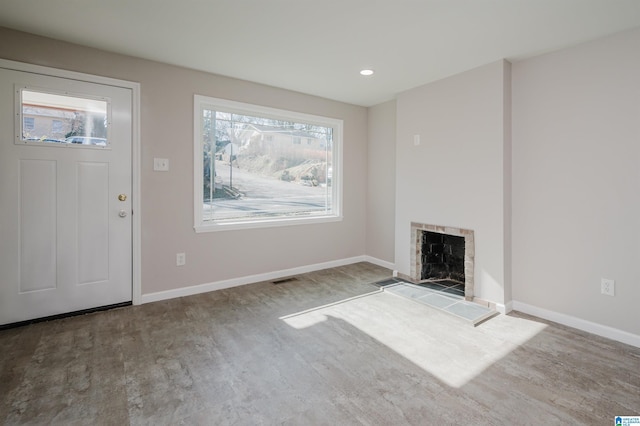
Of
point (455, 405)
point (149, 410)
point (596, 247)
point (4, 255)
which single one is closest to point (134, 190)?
point (4, 255)

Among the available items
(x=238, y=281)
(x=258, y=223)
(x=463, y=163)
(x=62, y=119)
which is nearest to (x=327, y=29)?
(x=463, y=163)

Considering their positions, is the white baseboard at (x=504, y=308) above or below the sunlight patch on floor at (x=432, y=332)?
above

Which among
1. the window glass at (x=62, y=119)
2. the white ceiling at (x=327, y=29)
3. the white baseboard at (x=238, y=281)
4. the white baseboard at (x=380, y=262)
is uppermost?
the white ceiling at (x=327, y=29)

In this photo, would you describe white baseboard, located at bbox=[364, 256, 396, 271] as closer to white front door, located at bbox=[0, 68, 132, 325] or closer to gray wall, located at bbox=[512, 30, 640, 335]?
gray wall, located at bbox=[512, 30, 640, 335]

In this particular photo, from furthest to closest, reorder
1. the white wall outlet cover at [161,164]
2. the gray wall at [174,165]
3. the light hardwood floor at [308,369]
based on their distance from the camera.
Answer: the white wall outlet cover at [161,164]
the gray wall at [174,165]
the light hardwood floor at [308,369]

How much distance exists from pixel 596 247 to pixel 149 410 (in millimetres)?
3459

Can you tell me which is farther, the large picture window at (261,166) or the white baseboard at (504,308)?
the large picture window at (261,166)

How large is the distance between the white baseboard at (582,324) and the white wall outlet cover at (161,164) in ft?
12.5

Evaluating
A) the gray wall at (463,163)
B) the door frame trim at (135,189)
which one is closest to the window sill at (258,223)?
the door frame trim at (135,189)

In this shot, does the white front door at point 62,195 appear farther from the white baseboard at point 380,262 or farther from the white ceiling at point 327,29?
the white baseboard at point 380,262

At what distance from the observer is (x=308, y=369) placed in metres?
2.15

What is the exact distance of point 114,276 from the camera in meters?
3.14

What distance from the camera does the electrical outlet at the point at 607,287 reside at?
2.60 meters

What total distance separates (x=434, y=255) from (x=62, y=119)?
167 inches
